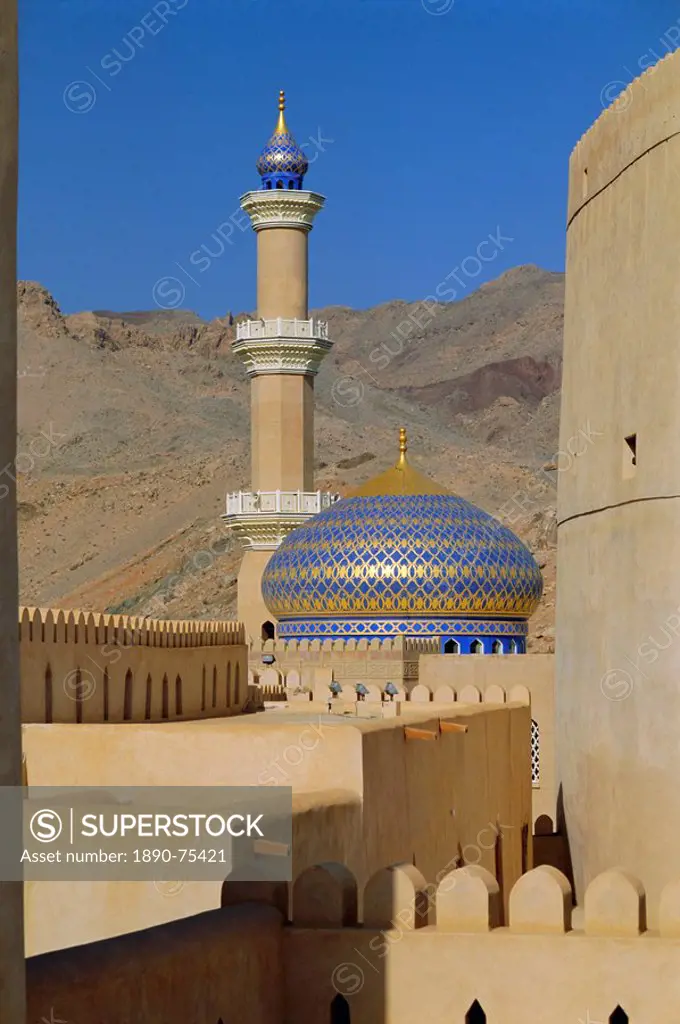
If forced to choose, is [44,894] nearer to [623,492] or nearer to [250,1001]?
[250,1001]

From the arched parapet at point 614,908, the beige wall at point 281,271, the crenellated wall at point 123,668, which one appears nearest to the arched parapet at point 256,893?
the arched parapet at point 614,908

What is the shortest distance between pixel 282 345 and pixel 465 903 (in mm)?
23006

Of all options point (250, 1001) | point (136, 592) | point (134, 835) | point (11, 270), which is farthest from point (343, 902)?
point (136, 592)

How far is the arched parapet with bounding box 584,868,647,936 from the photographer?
20.7ft

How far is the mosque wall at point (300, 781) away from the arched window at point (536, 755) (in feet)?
19.7

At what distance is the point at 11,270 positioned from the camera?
13.7 ft

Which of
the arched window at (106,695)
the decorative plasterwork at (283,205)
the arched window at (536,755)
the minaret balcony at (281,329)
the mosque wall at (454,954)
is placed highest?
the decorative plasterwork at (283,205)

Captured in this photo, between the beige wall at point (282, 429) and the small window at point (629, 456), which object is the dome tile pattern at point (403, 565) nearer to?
the beige wall at point (282, 429)

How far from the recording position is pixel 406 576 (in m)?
26.8

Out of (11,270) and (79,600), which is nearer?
(11,270)

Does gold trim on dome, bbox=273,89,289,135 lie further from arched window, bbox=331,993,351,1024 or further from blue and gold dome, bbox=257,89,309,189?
arched window, bbox=331,993,351,1024

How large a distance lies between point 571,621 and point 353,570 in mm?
14450

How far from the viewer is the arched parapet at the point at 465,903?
6.34 m

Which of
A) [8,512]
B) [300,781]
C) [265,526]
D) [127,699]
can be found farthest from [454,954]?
[265,526]
